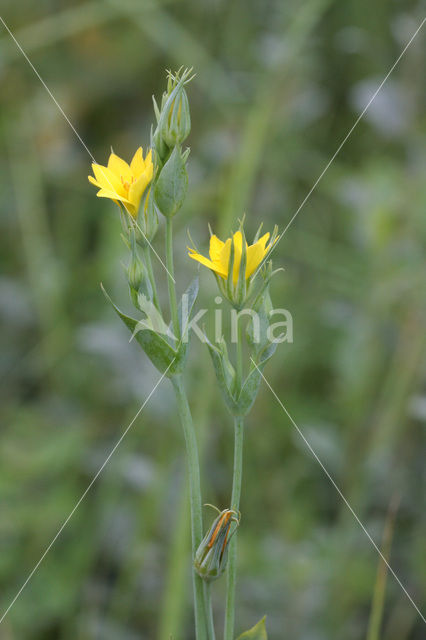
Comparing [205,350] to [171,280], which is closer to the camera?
[171,280]

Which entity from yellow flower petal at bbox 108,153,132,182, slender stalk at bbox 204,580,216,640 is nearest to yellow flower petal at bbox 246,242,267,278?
yellow flower petal at bbox 108,153,132,182

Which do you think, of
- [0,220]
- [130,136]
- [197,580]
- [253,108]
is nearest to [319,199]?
[253,108]

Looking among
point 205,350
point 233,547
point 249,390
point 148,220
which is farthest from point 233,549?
point 205,350

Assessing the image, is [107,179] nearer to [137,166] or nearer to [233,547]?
[137,166]

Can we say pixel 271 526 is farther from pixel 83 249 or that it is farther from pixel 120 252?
pixel 83 249

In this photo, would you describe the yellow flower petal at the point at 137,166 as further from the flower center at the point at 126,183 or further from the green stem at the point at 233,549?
the green stem at the point at 233,549

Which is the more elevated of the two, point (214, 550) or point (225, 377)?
point (225, 377)

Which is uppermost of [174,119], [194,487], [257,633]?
[174,119]
